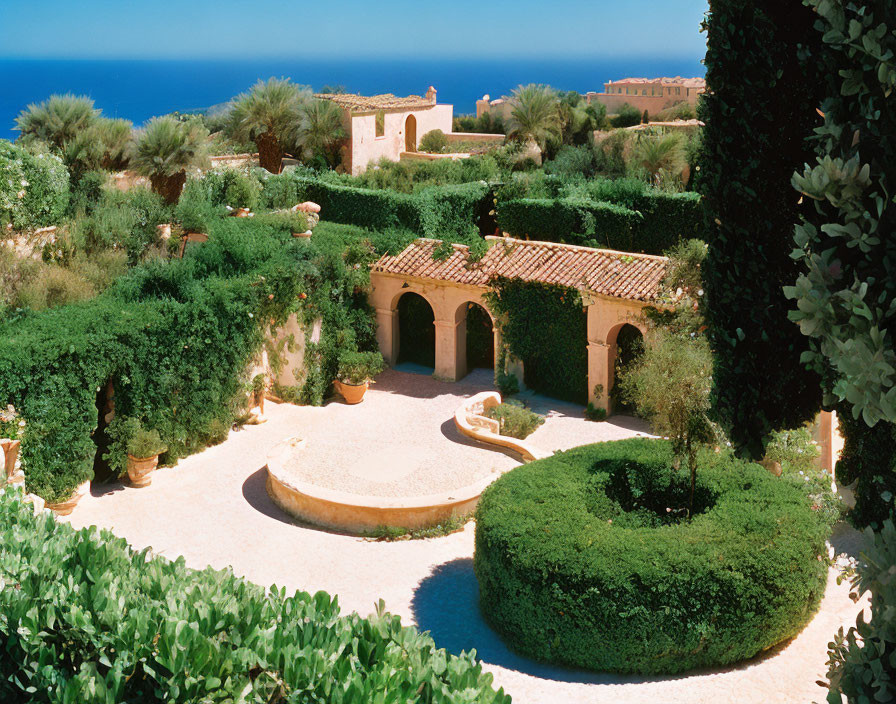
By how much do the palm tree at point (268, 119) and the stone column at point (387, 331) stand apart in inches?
398

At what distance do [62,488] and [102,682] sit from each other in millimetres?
11237

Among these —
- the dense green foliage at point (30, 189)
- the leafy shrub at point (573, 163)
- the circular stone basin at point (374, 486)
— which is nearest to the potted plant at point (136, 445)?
the circular stone basin at point (374, 486)

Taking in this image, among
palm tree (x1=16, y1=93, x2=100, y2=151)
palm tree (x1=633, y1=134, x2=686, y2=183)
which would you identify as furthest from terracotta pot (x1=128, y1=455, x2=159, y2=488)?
palm tree (x1=633, y1=134, x2=686, y2=183)

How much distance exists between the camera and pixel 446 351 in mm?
25141

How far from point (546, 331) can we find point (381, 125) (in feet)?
57.2

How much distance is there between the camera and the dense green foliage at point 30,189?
2138 centimetres

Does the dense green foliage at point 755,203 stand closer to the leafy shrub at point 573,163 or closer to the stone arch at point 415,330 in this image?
the stone arch at point 415,330

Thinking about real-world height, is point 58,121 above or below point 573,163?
above

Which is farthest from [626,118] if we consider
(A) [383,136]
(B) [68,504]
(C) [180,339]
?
(B) [68,504]

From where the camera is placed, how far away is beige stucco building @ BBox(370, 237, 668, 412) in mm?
22167

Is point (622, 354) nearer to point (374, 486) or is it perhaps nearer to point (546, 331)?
point (546, 331)

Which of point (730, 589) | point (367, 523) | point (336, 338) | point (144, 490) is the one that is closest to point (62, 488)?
point (144, 490)

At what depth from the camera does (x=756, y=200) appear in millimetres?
8008

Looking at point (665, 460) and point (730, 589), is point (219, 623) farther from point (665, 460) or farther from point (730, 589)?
point (665, 460)
